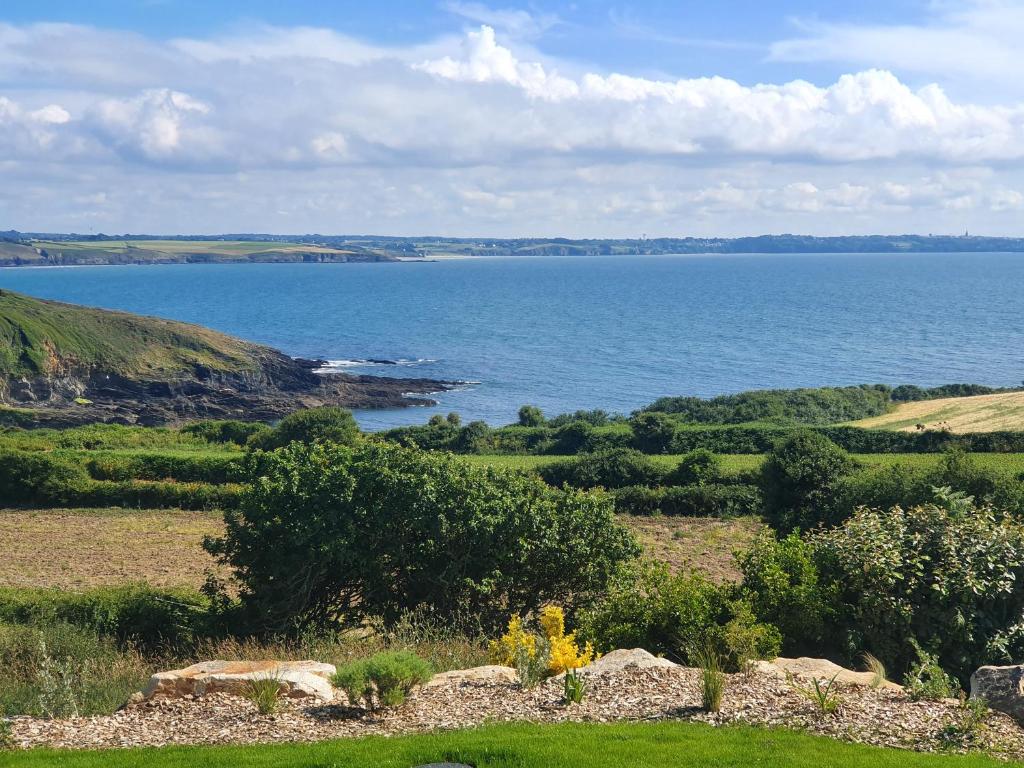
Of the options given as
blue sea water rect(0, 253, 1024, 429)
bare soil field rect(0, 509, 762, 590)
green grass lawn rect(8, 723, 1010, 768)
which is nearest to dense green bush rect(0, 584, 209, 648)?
bare soil field rect(0, 509, 762, 590)

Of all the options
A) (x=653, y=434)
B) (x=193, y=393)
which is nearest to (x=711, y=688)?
(x=653, y=434)

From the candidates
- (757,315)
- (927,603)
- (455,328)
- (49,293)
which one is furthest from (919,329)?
(49,293)

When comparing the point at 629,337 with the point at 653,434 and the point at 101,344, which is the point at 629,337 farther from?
the point at 653,434

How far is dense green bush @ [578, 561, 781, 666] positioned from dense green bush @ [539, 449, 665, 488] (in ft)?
84.1

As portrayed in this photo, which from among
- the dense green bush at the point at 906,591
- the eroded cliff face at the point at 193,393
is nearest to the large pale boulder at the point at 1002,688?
the dense green bush at the point at 906,591

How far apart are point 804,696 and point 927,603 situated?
427 cm

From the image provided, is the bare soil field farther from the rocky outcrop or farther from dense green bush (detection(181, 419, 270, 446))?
dense green bush (detection(181, 419, 270, 446))

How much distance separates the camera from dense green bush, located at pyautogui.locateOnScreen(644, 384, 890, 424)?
205 ft

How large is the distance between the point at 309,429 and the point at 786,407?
109 ft

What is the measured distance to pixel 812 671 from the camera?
12.0 meters

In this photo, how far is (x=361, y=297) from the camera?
7534 inches

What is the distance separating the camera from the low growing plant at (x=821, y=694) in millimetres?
9922

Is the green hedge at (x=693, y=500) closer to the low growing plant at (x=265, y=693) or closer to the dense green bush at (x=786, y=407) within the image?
the dense green bush at (x=786, y=407)

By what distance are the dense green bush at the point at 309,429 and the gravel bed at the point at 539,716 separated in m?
37.2
